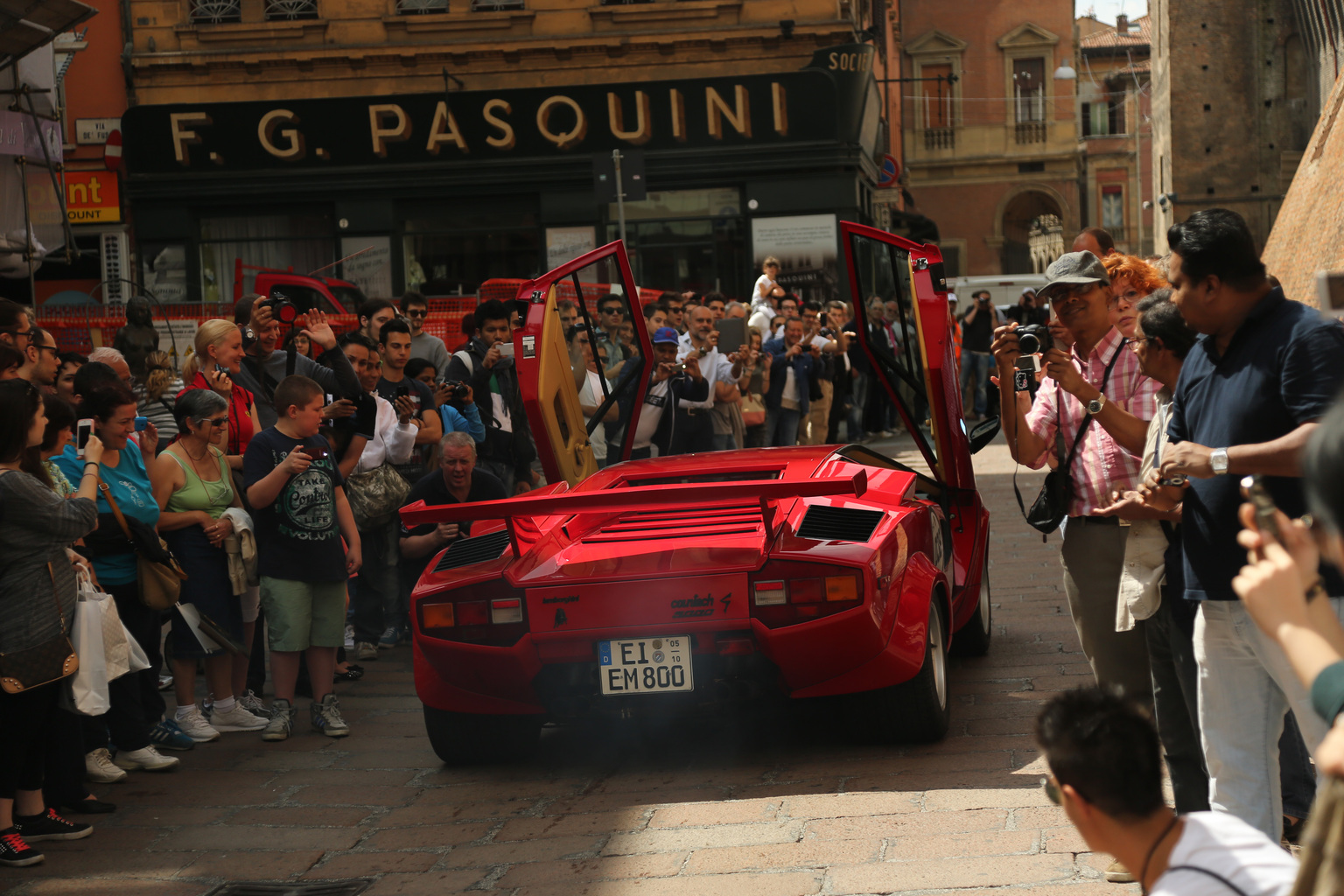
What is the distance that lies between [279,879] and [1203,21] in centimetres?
4056

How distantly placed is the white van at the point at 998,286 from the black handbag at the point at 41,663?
2787cm

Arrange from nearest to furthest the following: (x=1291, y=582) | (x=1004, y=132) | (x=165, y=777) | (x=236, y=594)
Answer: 1. (x=1291, y=582)
2. (x=165, y=777)
3. (x=236, y=594)
4. (x=1004, y=132)

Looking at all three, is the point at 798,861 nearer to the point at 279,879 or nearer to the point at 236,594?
the point at 279,879

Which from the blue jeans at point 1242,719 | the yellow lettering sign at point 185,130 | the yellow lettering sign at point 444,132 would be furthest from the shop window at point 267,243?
the blue jeans at point 1242,719

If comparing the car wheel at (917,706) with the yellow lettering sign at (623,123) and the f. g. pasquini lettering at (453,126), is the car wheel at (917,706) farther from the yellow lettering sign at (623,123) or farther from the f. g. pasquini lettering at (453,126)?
the yellow lettering sign at (623,123)

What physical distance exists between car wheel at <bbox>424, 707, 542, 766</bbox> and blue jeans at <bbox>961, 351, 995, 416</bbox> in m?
15.5

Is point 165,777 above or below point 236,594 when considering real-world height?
below

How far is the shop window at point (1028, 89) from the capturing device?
53.7 meters

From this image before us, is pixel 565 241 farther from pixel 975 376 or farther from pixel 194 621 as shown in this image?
pixel 194 621

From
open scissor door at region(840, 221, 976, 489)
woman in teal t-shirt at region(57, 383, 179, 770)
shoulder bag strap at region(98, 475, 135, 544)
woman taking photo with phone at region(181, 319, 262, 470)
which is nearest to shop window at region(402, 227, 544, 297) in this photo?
woman taking photo with phone at region(181, 319, 262, 470)

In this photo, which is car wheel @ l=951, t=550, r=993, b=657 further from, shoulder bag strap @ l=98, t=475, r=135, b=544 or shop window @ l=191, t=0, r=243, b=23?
shop window @ l=191, t=0, r=243, b=23

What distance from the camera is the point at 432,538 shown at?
7.78 meters

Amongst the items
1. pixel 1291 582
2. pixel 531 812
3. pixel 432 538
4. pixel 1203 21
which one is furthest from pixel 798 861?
pixel 1203 21

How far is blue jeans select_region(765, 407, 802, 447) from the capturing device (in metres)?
14.8
